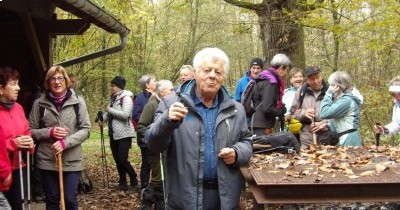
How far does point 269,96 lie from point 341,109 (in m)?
0.90

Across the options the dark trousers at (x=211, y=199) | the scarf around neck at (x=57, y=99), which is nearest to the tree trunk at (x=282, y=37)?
the scarf around neck at (x=57, y=99)

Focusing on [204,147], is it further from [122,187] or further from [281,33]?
[281,33]

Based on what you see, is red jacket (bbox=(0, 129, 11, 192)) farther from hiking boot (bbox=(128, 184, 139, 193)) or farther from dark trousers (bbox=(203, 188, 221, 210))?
hiking boot (bbox=(128, 184, 139, 193))

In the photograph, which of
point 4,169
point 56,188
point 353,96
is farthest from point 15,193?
point 353,96

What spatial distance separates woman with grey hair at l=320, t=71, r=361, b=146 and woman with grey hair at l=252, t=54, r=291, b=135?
591 millimetres

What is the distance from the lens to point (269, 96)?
618 centimetres

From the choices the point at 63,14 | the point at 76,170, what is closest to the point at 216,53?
the point at 76,170

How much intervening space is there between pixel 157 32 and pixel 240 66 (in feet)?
20.4

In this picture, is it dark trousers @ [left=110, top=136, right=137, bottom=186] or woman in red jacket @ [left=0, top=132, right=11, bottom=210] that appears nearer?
woman in red jacket @ [left=0, top=132, right=11, bottom=210]

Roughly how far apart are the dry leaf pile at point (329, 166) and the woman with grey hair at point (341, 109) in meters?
0.97

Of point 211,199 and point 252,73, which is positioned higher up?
point 252,73

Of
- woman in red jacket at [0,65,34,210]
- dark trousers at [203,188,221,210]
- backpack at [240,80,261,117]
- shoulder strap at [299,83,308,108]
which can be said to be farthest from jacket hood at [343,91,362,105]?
woman in red jacket at [0,65,34,210]

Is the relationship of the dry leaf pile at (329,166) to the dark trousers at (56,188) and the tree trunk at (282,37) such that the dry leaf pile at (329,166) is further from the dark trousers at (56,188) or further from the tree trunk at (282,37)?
the tree trunk at (282,37)

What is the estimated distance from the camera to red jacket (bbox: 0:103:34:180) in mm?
4730
